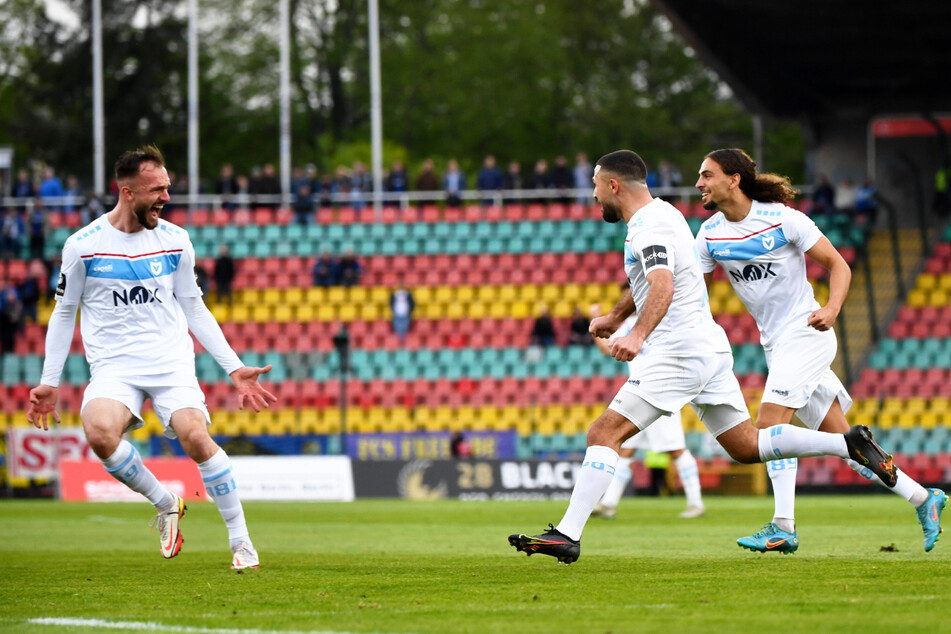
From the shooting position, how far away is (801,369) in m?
8.36

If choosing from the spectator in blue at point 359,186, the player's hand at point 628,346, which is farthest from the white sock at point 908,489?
the spectator in blue at point 359,186

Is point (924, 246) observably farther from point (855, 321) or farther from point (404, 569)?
point (404, 569)

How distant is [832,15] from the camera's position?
24.8m

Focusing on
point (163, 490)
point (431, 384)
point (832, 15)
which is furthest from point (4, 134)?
point (163, 490)

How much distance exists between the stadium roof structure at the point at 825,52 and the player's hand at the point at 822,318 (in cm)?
1641

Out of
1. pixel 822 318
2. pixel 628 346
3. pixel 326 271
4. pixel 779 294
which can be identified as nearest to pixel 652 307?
pixel 628 346

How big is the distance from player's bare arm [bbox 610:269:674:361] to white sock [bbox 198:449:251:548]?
2582mm

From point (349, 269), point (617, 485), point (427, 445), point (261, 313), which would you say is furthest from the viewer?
point (261, 313)

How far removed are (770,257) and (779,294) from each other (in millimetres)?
266

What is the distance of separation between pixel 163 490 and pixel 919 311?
2093 cm

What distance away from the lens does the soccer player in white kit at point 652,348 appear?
24.0 feet

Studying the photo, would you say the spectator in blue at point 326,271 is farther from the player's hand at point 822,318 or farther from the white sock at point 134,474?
the player's hand at point 822,318

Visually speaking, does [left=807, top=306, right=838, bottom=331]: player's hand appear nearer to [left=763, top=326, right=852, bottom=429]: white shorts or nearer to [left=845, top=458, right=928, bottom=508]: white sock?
[left=763, top=326, right=852, bottom=429]: white shorts

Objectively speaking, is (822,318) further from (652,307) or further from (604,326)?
(604,326)
